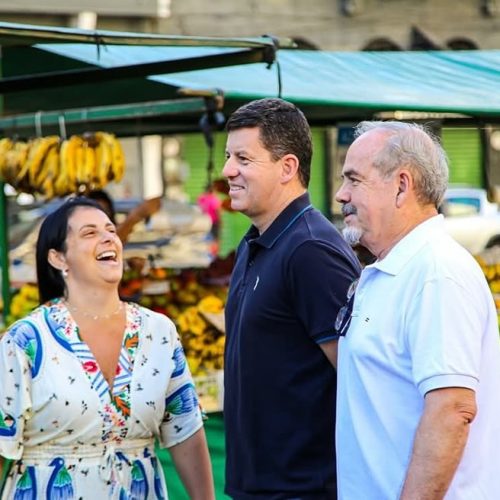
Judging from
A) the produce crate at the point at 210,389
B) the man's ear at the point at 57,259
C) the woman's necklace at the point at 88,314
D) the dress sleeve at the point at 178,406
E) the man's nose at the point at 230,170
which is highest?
the man's nose at the point at 230,170

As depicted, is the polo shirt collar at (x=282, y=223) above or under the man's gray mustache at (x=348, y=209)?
under

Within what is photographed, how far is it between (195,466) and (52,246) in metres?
0.79

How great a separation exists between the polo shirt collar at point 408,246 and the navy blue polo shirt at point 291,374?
40cm

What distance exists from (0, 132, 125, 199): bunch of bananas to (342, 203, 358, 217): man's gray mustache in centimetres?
426

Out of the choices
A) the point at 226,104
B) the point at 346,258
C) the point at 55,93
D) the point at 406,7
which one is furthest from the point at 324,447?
the point at 406,7

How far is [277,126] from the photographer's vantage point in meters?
3.17

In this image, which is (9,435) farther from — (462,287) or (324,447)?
(462,287)

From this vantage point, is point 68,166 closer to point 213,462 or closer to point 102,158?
point 102,158

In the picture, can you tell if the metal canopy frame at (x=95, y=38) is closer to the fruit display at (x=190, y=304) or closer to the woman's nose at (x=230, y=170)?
the woman's nose at (x=230, y=170)

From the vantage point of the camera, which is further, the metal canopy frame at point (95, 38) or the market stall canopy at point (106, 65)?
the market stall canopy at point (106, 65)

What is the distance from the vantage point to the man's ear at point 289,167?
315 cm

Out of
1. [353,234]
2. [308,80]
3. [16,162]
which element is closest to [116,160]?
[16,162]

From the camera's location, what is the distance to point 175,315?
698 centimetres

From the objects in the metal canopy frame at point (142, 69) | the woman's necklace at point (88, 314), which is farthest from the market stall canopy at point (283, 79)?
the woman's necklace at point (88, 314)
